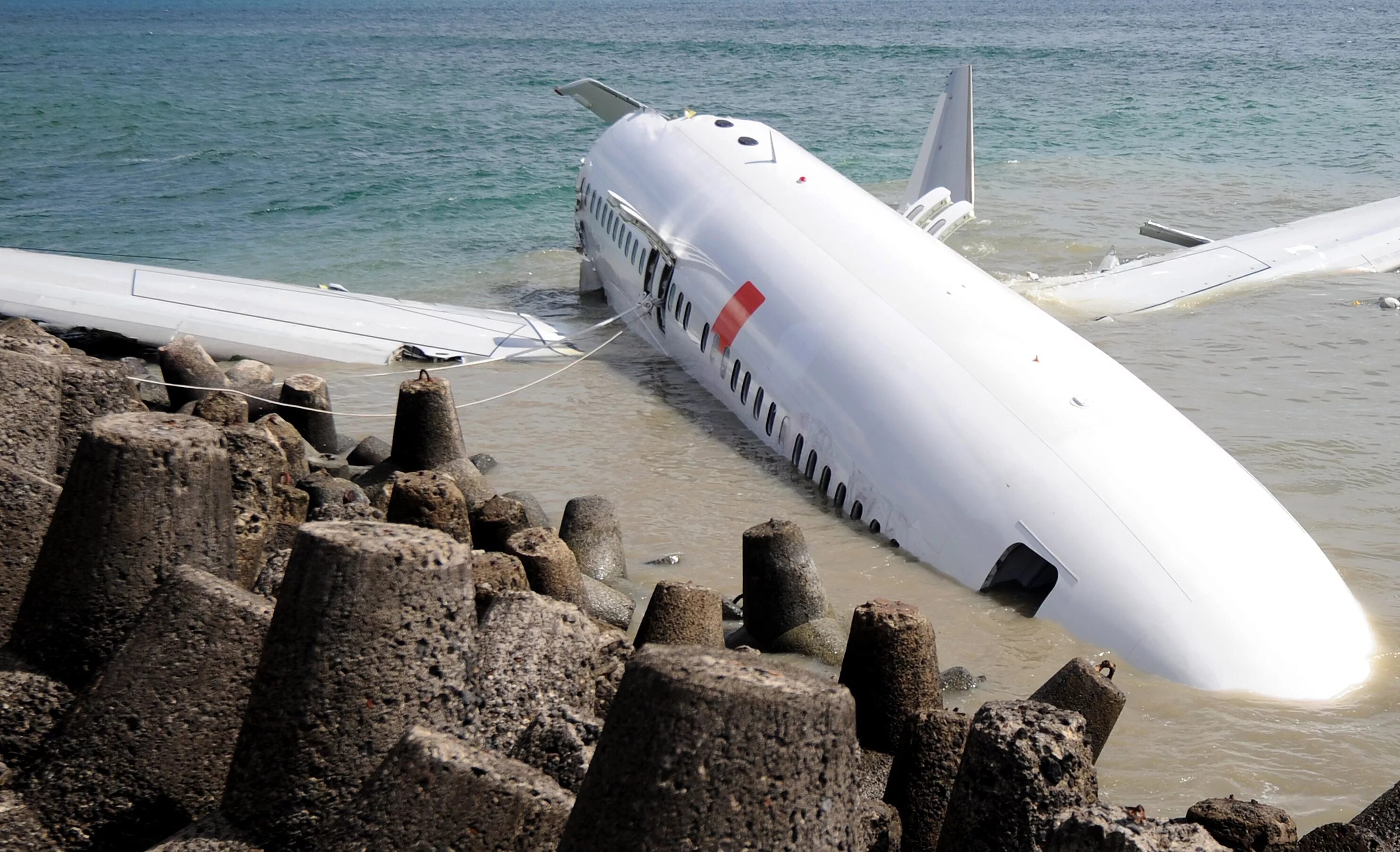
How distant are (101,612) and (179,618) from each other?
3.03 feet

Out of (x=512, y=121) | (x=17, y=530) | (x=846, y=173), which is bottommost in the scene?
(x=512, y=121)

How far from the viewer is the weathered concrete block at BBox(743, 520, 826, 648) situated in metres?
11.5

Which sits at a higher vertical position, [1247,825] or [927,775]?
[1247,825]

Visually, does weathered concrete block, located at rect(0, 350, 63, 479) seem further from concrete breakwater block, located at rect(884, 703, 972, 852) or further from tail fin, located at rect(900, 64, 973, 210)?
tail fin, located at rect(900, 64, 973, 210)

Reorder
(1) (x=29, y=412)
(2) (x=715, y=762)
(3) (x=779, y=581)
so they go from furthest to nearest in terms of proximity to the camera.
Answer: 1. (3) (x=779, y=581)
2. (1) (x=29, y=412)
3. (2) (x=715, y=762)

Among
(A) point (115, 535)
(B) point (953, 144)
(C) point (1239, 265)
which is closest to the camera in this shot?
(A) point (115, 535)

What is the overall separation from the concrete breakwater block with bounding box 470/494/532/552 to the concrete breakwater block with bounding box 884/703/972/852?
5.20m

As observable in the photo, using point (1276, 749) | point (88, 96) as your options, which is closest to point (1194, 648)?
point (1276, 749)

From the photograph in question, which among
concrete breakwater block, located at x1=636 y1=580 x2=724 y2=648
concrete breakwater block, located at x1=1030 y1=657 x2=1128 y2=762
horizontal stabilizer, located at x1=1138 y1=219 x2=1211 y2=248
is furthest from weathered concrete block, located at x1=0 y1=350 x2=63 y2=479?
horizontal stabilizer, located at x1=1138 y1=219 x2=1211 y2=248

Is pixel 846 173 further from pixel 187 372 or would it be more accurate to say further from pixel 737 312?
pixel 187 372

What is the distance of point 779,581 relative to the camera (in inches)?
456

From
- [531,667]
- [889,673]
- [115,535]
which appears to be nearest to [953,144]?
[889,673]

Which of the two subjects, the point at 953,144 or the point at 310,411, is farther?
the point at 953,144

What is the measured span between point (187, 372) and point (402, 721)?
12673mm
